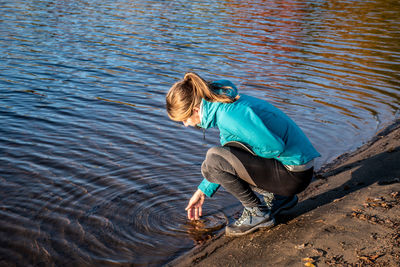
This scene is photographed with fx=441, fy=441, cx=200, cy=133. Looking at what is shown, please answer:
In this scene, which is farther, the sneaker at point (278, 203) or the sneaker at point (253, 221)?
the sneaker at point (278, 203)

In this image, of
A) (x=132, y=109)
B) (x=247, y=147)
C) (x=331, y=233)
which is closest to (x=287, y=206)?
(x=331, y=233)

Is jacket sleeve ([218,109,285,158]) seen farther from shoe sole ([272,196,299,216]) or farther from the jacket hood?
shoe sole ([272,196,299,216])

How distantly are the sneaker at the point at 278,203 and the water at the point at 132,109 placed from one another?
0.65 m

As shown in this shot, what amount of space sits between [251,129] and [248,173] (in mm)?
544

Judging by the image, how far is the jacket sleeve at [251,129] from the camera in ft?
10.8

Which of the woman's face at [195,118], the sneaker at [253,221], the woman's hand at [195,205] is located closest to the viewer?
the woman's face at [195,118]

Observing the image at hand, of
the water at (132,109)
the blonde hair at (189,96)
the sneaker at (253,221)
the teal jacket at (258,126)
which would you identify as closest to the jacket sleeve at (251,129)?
the teal jacket at (258,126)

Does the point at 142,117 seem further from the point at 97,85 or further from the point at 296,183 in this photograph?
the point at 296,183

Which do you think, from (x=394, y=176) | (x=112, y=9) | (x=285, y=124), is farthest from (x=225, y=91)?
(x=112, y=9)

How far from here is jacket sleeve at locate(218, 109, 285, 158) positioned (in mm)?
3283

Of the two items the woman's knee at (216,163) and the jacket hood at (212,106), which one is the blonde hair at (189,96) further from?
the woman's knee at (216,163)

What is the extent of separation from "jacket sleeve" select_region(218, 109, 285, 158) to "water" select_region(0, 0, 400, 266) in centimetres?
134

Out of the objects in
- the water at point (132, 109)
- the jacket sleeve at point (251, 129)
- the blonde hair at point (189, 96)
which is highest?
the blonde hair at point (189, 96)

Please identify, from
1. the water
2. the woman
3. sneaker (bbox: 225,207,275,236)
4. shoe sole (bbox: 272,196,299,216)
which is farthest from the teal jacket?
the water
